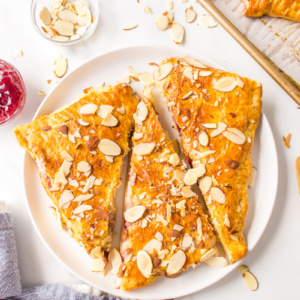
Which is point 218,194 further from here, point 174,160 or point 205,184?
point 174,160


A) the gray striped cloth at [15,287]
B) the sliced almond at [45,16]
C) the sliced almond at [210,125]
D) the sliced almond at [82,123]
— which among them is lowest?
the gray striped cloth at [15,287]

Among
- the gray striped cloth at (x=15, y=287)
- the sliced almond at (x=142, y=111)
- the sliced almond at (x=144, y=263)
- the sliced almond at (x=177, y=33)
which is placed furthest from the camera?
the sliced almond at (x=177, y=33)

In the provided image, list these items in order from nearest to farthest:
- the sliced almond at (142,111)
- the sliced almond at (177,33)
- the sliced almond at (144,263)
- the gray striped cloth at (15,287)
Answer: the sliced almond at (144,263)
the sliced almond at (142,111)
the gray striped cloth at (15,287)
the sliced almond at (177,33)

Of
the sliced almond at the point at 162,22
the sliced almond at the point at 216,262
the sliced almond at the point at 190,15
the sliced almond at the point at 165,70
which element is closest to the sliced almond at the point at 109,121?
the sliced almond at the point at 165,70

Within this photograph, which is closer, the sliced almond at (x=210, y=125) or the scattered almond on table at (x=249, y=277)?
the sliced almond at (x=210, y=125)

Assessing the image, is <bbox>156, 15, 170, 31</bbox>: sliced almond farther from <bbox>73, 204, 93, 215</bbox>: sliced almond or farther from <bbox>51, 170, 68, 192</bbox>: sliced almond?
<bbox>73, 204, 93, 215</bbox>: sliced almond

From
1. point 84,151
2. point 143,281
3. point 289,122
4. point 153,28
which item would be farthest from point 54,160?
point 289,122

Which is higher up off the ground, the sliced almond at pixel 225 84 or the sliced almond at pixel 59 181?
the sliced almond at pixel 225 84

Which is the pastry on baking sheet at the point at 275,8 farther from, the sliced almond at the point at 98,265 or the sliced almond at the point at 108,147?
the sliced almond at the point at 98,265

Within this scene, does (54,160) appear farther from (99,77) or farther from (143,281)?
(143,281)
